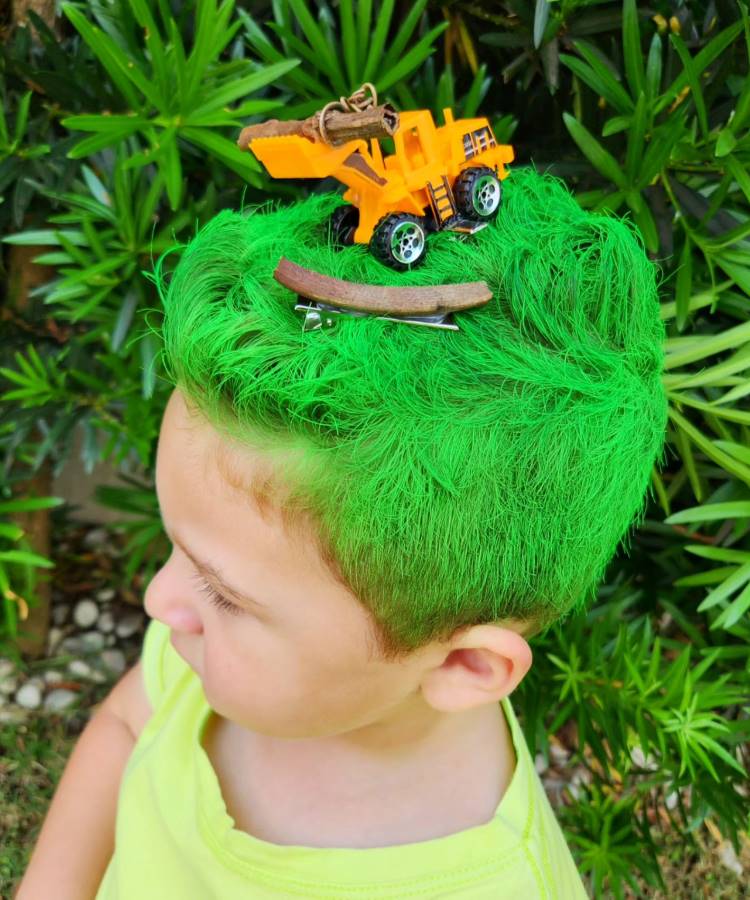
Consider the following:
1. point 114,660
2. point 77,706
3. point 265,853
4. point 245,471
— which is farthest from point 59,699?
point 245,471

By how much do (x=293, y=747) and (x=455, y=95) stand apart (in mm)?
990

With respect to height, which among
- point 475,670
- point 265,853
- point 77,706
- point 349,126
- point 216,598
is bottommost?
point 77,706

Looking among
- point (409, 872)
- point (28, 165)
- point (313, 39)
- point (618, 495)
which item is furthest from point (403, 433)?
point (28, 165)

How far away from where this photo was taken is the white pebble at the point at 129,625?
2.15m

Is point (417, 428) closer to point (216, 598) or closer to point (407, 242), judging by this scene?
point (407, 242)

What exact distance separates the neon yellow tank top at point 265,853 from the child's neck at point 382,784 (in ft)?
0.10

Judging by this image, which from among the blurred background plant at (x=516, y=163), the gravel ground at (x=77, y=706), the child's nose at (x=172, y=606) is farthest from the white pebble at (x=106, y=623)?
the child's nose at (x=172, y=606)

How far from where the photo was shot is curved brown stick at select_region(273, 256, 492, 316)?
0.68m

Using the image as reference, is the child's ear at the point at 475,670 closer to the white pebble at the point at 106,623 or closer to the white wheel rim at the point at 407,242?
the white wheel rim at the point at 407,242

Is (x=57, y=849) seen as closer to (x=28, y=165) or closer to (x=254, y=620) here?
→ (x=254, y=620)

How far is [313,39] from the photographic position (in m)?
1.10

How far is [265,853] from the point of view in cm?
97

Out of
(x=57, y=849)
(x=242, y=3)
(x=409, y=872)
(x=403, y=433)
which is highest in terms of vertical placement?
(x=242, y=3)

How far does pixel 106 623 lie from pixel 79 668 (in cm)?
13
